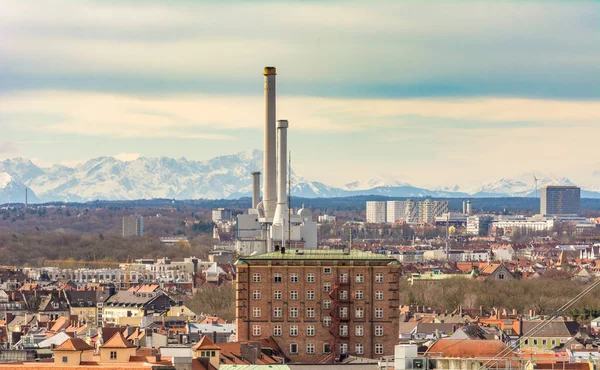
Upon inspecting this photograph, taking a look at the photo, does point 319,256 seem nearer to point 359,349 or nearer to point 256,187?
point 359,349

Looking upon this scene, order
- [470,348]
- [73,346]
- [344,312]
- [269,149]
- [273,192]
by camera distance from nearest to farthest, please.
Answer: [73,346], [470,348], [344,312], [273,192], [269,149]

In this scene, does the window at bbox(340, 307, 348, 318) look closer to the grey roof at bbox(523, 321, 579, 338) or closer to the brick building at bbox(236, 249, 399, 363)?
the brick building at bbox(236, 249, 399, 363)

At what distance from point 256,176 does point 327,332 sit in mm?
82851

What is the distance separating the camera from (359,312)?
9981 centimetres

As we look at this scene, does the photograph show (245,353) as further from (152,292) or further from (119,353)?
(152,292)

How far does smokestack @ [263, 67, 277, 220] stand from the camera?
506 ft

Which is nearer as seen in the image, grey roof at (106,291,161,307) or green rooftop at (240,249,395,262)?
green rooftop at (240,249,395,262)

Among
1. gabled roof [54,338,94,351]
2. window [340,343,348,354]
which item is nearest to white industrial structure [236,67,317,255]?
window [340,343,348,354]

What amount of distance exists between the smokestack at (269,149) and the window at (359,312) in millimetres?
54011

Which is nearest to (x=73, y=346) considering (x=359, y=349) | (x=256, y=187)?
(x=359, y=349)

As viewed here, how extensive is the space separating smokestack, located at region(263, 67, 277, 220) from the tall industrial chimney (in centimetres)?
55

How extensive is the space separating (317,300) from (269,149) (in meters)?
56.6

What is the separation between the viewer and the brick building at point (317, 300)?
99562mm

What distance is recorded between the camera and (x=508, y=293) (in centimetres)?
18475
